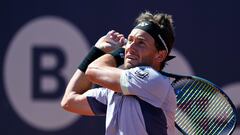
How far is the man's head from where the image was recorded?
2.51 meters

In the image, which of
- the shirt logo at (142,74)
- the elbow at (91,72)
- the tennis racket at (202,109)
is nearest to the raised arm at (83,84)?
the elbow at (91,72)

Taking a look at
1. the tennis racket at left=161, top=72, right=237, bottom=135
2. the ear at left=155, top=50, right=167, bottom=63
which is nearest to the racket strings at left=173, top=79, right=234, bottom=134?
the tennis racket at left=161, top=72, right=237, bottom=135

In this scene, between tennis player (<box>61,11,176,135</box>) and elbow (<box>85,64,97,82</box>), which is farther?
elbow (<box>85,64,97,82</box>)

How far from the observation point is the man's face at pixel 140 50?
2.50 metres

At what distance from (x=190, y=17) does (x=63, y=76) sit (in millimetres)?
1033

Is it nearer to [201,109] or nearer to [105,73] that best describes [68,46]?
[201,109]

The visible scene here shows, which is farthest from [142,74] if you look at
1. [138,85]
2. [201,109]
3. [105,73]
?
[201,109]

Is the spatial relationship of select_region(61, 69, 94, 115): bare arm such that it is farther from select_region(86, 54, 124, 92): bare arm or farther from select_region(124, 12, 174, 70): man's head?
select_region(124, 12, 174, 70): man's head

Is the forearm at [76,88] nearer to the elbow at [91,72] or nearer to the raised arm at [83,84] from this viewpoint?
the raised arm at [83,84]

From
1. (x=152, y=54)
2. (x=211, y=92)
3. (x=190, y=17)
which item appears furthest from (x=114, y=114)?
(x=190, y=17)

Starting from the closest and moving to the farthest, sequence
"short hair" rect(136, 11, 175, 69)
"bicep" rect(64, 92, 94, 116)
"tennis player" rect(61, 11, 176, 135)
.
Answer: "tennis player" rect(61, 11, 176, 135)
"short hair" rect(136, 11, 175, 69)
"bicep" rect(64, 92, 94, 116)

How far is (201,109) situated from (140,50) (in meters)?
0.69

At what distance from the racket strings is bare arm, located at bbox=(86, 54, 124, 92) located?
349 mm

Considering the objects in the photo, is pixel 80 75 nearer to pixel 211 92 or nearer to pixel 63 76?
pixel 211 92
